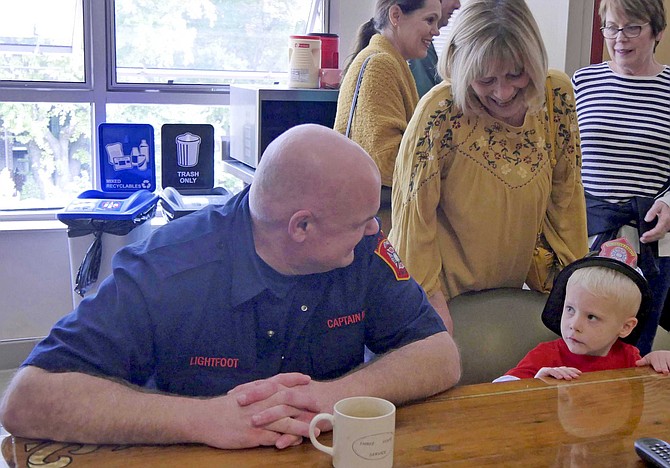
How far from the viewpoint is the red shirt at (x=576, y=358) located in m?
1.87

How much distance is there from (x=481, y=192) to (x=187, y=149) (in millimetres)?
2022

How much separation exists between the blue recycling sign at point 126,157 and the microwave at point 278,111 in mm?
517

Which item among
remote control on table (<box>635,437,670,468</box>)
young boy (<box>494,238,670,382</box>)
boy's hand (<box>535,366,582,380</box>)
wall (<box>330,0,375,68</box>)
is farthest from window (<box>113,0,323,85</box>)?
remote control on table (<box>635,437,670,468</box>)

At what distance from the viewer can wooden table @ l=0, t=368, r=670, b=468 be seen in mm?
1191

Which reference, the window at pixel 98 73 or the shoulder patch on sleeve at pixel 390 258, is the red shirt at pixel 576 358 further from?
the window at pixel 98 73

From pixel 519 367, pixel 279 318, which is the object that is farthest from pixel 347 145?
pixel 519 367

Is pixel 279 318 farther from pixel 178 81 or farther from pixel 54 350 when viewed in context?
pixel 178 81

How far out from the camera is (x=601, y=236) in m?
2.69

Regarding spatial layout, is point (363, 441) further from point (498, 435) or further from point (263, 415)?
point (498, 435)

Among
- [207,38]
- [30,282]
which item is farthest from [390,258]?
[207,38]

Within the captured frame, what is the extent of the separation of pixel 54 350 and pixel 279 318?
1.33 feet

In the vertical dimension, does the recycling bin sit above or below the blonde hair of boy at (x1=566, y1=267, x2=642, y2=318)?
below

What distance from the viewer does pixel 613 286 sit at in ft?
6.32

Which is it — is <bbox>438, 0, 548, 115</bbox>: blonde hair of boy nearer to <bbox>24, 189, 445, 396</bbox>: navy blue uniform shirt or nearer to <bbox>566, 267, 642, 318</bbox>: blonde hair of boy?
<bbox>566, 267, 642, 318</bbox>: blonde hair of boy
